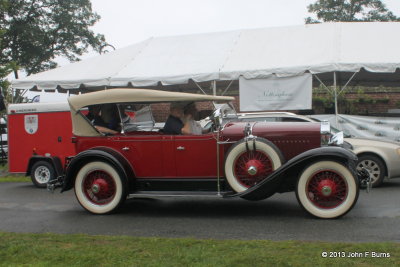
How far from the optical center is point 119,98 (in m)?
6.46

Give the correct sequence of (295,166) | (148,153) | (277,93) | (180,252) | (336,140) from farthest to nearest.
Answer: (277,93) < (148,153) < (336,140) < (295,166) < (180,252)

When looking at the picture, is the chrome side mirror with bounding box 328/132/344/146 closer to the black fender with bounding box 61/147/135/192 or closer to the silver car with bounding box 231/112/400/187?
the silver car with bounding box 231/112/400/187

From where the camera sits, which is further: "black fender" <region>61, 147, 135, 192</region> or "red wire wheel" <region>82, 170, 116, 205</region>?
"red wire wheel" <region>82, 170, 116, 205</region>

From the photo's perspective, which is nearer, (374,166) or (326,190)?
(326,190)

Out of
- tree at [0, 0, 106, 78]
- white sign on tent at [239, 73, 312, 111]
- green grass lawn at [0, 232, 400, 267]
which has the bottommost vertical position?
green grass lawn at [0, 232, 400, 267]

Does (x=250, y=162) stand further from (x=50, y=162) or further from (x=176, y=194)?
(x=50, y=162)

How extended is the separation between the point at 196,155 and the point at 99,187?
1488 mm

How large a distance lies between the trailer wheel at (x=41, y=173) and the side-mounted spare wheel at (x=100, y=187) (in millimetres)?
3810

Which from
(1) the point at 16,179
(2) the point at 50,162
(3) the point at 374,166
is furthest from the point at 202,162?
(1) the point at 16,179

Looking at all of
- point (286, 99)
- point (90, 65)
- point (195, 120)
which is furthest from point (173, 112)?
point (90, 65)

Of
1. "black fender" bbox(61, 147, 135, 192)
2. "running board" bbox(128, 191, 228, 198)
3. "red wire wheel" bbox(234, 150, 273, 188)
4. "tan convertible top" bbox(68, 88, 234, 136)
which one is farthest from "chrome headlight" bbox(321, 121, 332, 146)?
"black fender" bbox(61, 147, 135, 192)

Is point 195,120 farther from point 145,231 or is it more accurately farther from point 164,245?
point 164,245

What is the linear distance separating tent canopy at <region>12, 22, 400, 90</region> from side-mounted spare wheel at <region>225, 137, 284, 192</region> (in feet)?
20.1

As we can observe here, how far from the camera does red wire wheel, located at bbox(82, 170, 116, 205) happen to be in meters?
6.39
